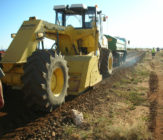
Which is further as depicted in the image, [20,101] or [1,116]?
[20,101]

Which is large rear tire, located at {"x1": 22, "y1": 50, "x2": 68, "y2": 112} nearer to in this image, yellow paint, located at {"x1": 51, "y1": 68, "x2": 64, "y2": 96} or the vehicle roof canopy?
yellow paint, located at {"x1": 51, "y1": 68, "x2": 64, "y2": 96}

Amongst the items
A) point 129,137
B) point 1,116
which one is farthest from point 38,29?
point 129,137

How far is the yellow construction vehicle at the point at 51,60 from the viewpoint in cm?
430

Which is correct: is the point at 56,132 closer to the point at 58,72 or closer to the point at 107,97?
the point at 58,72

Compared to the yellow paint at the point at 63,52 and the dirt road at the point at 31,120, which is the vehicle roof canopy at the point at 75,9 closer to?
the yellow paint at the point at 63,52

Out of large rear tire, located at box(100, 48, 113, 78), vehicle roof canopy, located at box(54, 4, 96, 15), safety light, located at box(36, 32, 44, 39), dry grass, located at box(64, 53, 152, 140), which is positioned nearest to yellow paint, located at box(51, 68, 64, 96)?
dry grass, located at box(64, 53, 152, 140)

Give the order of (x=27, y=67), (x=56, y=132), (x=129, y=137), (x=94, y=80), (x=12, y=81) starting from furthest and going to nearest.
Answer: (x=94, y=80), (x=12, y=81), (x=27, y=67), (x=56, y=132), (x=129, y=137)

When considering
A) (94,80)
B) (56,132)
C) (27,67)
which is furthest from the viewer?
(94,80)

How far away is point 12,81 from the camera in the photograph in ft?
16.1

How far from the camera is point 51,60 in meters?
4.62

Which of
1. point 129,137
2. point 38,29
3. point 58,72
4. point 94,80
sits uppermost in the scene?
point 38,29

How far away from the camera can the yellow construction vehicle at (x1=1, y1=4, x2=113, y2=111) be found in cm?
430

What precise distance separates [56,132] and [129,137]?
1493 mm

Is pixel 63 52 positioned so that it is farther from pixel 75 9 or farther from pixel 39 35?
pixel 39 35
